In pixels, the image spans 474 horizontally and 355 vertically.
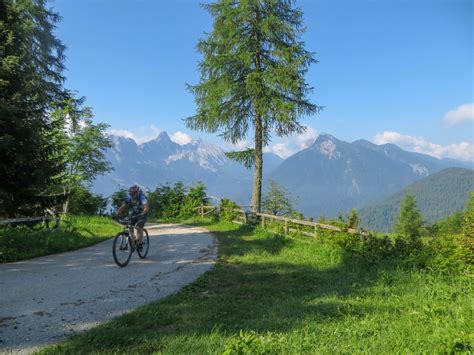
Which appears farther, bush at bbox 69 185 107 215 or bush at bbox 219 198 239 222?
bush at bbox 69 185 107 215

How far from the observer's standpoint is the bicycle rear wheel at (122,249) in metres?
9.03

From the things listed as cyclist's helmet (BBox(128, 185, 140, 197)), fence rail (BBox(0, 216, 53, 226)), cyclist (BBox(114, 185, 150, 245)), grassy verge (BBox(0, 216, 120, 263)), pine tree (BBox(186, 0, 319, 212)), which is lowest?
grassy verge (BBox(0, 216, 120, 263))

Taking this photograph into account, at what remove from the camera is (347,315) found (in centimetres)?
548

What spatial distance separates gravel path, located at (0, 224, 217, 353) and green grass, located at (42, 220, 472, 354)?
44cm

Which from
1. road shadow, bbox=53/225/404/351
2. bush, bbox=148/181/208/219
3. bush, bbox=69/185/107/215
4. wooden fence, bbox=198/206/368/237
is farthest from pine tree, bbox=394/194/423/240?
road shadow, bbox=53/225/404/351

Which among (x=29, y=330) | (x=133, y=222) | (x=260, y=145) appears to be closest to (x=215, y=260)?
(x=133, y=222)

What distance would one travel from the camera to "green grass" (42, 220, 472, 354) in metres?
4.19

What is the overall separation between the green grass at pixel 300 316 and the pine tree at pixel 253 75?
11.8 meters

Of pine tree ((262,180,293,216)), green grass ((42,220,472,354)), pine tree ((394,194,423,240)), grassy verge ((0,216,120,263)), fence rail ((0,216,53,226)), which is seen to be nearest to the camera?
green grass ((42,220,472,354))

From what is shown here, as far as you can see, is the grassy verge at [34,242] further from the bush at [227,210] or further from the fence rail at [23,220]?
the bush at [227,210]

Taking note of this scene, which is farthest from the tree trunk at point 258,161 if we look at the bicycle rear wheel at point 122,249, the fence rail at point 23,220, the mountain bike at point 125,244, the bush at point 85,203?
the bush at point 85,203

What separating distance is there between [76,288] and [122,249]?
8.37 ft

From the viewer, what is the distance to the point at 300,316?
5.42 metres

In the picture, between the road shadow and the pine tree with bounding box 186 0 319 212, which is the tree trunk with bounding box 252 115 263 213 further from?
the road shadow
